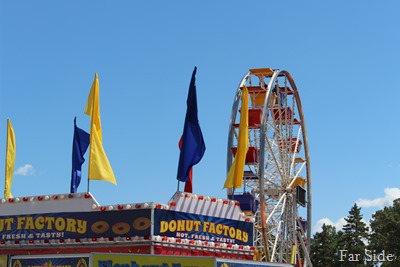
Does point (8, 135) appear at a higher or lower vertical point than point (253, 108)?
lower

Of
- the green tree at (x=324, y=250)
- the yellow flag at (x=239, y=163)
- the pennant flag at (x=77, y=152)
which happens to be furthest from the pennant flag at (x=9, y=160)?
the green tree at (x=324, y=250)

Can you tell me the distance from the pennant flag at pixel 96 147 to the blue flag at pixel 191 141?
295 centimetres

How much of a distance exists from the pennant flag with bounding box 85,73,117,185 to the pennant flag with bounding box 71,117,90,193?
5.46 feet

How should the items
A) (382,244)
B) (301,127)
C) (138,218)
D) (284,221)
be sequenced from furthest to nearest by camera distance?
1. (382,244)
2. (301,127)
3. (284,221)
4. (138,218)

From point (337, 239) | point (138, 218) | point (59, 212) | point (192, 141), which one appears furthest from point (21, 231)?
point (337, 239)

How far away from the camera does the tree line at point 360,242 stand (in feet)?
239

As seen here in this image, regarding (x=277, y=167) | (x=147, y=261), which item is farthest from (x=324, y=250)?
(x=147, y=261)

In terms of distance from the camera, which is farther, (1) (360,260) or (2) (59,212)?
(1) (360,260)

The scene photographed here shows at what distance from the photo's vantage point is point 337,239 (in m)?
87.0

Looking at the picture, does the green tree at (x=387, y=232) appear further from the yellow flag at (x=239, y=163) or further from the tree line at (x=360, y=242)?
the yellow flag at (x=239, y=163)

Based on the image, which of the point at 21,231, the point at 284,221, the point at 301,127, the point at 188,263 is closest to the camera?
the point at 188,263

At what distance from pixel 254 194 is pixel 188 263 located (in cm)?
2423

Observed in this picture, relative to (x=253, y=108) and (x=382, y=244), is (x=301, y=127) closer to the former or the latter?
(x=253, y=108)

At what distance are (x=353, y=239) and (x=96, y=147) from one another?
2293 inches
